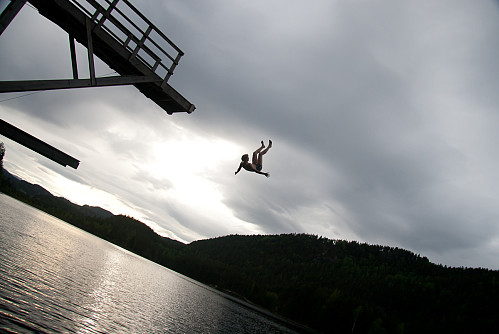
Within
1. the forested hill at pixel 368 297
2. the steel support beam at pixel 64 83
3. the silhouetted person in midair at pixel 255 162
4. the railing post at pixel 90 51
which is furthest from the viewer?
the forested hill at pixel 368 297

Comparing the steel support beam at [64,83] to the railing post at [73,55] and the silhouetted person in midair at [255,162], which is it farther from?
the silhouetted person in midair at [255,162]

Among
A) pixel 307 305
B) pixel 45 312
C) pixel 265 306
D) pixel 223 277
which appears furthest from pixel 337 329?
pixel 45 312

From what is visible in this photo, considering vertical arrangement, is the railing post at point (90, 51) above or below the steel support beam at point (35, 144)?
above

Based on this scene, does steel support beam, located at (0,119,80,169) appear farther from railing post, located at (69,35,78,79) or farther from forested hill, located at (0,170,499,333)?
forested hill, located at (0,170,499,333)

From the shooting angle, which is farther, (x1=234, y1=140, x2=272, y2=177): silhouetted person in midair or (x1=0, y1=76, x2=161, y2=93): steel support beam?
(x1=234, y1=140, x2=272, y2=177): silhouetted person in midair

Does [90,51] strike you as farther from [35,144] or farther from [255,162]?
[255,162]

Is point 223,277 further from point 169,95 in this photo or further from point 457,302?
point 169,95

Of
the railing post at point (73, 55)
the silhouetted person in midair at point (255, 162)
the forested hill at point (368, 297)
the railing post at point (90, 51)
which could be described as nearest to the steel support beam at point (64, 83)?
the railing post at point (90, 51)

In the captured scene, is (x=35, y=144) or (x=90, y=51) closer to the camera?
(x=35, y=144)

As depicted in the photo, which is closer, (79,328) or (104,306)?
(79,328)

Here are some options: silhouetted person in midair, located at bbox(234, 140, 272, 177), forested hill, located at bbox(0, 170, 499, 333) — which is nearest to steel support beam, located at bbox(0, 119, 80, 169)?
silhouetted person in midair, located at bbox(234, 140, 272, 177)

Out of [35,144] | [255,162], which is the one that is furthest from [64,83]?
[255,162]

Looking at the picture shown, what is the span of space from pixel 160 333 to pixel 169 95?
15.4 meters

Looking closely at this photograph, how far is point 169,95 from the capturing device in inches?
577
